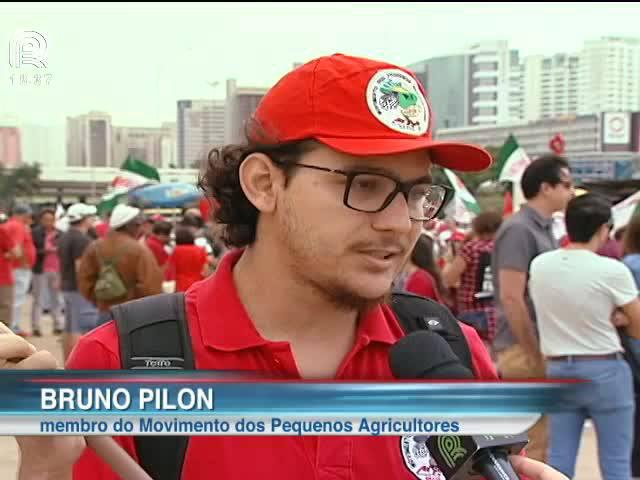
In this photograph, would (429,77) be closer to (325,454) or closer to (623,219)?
(325,454)

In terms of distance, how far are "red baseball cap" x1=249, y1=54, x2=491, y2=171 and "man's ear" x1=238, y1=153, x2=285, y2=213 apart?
0.04 meters

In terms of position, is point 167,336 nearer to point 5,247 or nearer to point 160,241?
point 5,247

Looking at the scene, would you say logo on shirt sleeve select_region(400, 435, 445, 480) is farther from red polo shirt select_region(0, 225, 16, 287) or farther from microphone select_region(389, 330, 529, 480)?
red polo shirt select_region(0, 225, 16, 287)

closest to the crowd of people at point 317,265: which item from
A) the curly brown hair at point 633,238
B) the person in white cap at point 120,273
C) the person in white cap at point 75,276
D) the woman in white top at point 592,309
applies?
the woman in white top at point 592,309

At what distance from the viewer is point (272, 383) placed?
126 cm

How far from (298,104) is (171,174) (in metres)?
0.32

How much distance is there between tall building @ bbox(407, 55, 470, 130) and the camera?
1.56m

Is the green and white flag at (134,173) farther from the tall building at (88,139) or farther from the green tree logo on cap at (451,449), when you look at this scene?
the green tree logo on cap at (451,449)

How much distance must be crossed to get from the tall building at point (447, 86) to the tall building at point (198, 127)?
1.02 ft

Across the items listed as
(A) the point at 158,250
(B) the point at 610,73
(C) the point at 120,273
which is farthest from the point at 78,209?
(A) the point at 158,250

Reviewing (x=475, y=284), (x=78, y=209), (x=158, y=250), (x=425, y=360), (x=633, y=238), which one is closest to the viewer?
(x=425, y=360)

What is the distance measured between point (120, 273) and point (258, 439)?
16.4 ft

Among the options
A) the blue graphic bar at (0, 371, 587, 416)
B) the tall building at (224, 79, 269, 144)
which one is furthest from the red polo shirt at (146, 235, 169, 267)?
the blue graphic bar at (0, 371, 587, 416)

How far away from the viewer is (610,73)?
62.1 inches
